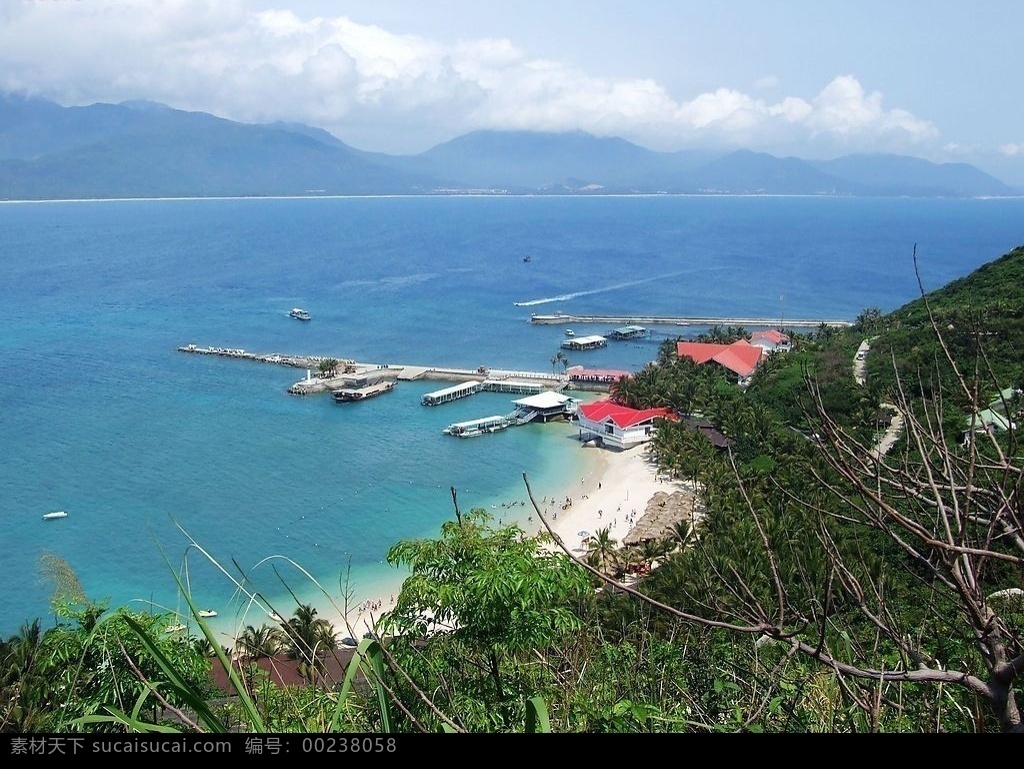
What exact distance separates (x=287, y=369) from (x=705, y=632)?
36314 mm

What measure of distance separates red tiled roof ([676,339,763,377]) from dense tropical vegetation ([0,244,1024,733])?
34.8 feet

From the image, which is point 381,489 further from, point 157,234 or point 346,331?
point 157,234

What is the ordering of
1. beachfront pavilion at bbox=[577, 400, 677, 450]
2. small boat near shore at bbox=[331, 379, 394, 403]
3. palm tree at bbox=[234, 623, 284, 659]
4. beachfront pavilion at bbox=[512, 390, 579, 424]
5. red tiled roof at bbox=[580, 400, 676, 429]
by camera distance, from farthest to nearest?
small boat near shore at bbox=[331, 379, 394, 403] → beachfront pavilion at bbox=[512, 390, 579, 424] → red tiled roof at bbox=[580, 400, 676, 429] → beachfront pavilion at bbox=[577, 400, 677, 450] → palm tree at bbox=[234, 623, 284, 659]

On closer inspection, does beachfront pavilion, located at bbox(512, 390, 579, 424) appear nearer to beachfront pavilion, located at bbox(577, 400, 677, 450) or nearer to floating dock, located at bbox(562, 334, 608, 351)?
beachfront pavilion, located at bbox(577, 400, 677, 450)

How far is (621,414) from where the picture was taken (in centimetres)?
2995

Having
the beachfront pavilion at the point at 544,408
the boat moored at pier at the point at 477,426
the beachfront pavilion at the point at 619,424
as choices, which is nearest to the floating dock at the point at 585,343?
the beachfront pavilion at the point at 544,408

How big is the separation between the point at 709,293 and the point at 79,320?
4615 centimetres

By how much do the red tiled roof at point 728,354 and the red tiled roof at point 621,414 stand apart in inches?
228

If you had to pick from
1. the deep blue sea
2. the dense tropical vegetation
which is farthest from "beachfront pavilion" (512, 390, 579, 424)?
the dense tropical vegetation

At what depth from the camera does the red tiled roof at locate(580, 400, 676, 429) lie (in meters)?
29.5

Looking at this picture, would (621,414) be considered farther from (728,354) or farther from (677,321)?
(677,321)

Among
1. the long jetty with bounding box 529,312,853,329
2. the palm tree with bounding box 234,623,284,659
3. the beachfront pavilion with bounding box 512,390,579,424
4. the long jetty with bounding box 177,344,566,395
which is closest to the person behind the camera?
the palm tree with bounding box 234,623,284,659

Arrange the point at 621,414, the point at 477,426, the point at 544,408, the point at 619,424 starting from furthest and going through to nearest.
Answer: the point at 544,408 < the point at 477,426 < the point at 621,414 < the point at 619,424

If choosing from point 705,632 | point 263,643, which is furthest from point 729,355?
point 705,632
